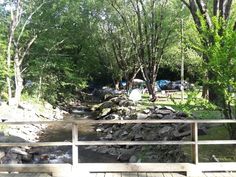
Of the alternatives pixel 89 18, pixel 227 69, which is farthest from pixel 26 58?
pixel 227 69

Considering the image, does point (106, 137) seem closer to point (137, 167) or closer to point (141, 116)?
point (141, 116)

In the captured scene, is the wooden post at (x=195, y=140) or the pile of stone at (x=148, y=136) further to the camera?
the pile of stone at (x=148, y=136)

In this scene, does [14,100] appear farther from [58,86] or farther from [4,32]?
[58,86]

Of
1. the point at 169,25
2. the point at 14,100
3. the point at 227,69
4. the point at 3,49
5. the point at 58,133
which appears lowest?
the point at 58,133

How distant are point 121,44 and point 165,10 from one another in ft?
33.1

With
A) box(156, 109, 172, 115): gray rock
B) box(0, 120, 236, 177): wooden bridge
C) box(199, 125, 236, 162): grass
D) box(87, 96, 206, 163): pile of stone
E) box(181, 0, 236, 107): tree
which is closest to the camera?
box(0, 120, 236, 177): wooden bridge

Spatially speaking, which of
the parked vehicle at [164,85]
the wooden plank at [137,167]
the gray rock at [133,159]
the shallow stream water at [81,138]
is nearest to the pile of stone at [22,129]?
the shallow stream water at [81,138]

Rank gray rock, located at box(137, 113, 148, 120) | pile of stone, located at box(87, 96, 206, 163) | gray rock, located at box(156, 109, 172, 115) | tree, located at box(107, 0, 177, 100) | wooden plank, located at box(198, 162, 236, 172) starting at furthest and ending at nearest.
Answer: tree, located at box(107, 0, 177, 100) < gray rock, located at box(137, 113, 148, 120) < gray rock, located at box(156, 109, 172, 115) < pile of stone, located at box(87, 96, 206, 163) < wooden plank, located at box(198, 162, 236, 172)

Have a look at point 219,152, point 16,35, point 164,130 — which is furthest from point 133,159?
point 16,35

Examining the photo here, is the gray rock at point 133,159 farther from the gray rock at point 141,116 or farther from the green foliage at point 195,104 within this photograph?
the gray rock at point 141,116

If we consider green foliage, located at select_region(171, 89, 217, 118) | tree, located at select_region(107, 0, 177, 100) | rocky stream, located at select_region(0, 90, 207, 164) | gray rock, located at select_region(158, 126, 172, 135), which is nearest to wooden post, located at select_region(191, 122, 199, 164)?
green foliage, located at select_region(171, 89, 217, 118)

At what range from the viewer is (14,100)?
895 inches

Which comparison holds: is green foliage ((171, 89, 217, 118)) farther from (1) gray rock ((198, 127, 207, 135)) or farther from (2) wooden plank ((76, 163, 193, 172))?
(1) gray rock ((198, 127, 207, 135))

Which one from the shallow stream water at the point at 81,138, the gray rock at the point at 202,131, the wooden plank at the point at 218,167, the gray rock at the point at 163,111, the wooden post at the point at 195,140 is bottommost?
the shallow stream water at the point at 81,138
